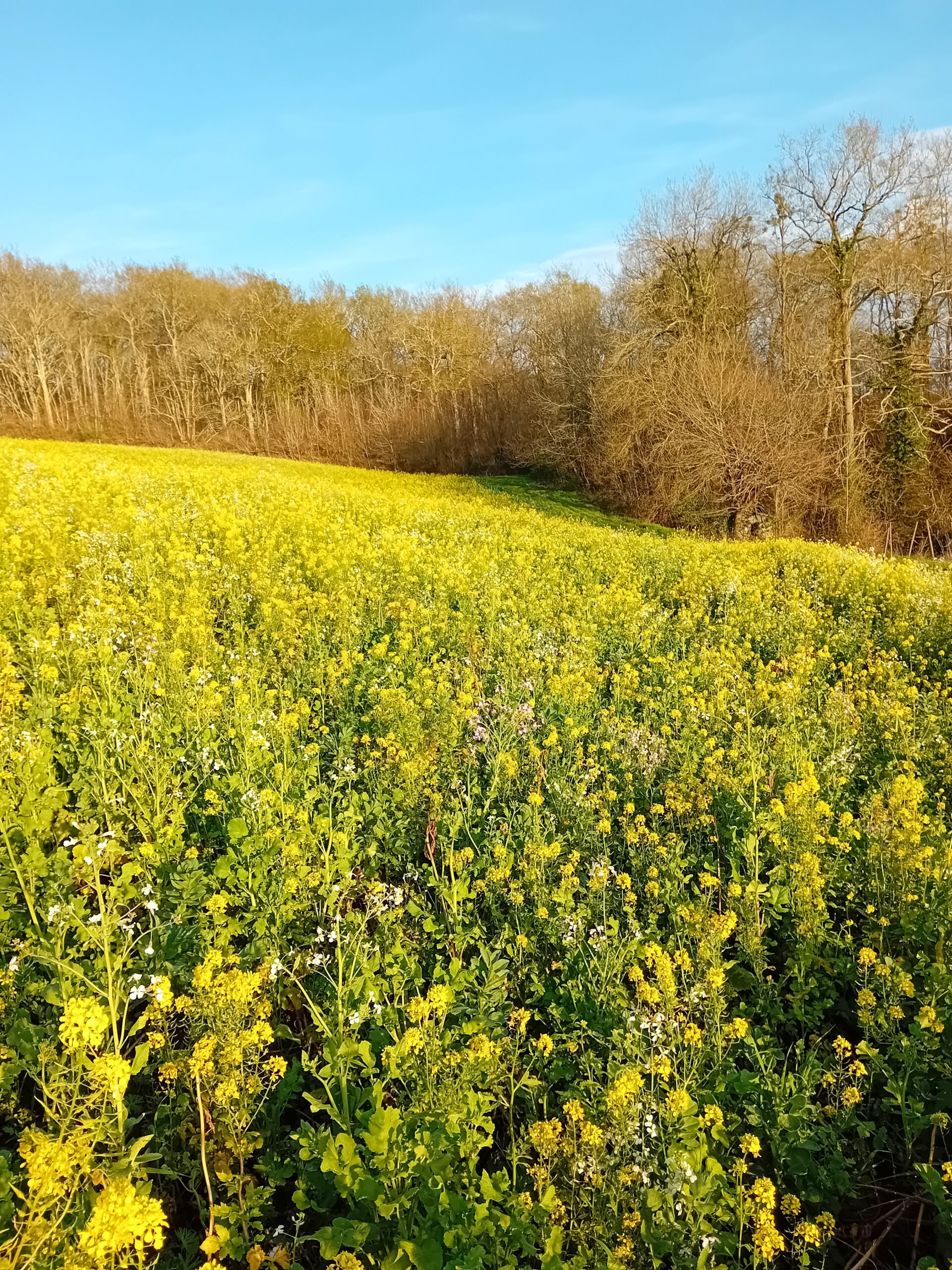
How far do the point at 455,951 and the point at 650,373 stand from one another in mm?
28024

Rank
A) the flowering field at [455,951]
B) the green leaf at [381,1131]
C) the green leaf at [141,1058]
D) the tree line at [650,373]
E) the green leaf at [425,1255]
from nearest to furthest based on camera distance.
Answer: the green leaf at [425,1255], the green leaf at [381,1131], the flowering field at [455,951], the green leaf at [141,1058], the tree line at [650,373]

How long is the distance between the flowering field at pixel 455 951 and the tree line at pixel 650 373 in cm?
2186

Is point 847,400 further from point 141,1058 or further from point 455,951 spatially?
point 141,1058

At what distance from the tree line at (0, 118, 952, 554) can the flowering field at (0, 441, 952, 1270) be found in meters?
21.9

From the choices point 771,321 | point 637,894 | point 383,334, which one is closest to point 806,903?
point 637,894

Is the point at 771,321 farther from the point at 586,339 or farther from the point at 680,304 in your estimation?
the point at 586,339

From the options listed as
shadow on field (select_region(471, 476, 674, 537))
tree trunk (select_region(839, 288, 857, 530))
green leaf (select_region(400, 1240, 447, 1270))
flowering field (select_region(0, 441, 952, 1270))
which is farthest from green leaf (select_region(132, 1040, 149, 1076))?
tree trunk (select_region(839, 288, 857, 530))

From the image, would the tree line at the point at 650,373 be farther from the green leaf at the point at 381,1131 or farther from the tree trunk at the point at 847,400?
the green leaf at the point at 381,1131

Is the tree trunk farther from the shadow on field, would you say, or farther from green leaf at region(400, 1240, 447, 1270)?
green leaf at region(400, 1240, 447, 1270)

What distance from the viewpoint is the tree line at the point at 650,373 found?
87.1 ft

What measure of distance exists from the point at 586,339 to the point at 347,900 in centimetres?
3794

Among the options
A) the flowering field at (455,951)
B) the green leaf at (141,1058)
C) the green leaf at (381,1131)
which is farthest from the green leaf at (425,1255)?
→ the green leaf at (141,1058)

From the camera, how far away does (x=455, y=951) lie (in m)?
3.54

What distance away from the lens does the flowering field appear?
2234 millimetres
